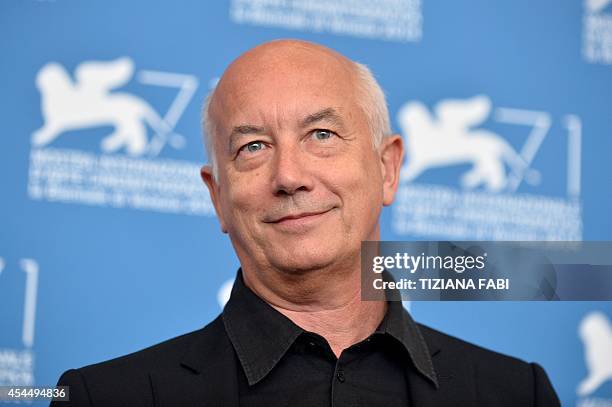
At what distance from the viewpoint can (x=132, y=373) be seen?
74.1 inches

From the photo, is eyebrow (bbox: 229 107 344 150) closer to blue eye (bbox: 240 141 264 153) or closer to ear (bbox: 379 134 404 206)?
blue eye (bbox: 240 141 264 153)

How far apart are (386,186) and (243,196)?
1.11 feet

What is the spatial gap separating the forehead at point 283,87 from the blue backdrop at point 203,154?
0.66m

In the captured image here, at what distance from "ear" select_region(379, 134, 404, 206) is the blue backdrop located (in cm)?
65

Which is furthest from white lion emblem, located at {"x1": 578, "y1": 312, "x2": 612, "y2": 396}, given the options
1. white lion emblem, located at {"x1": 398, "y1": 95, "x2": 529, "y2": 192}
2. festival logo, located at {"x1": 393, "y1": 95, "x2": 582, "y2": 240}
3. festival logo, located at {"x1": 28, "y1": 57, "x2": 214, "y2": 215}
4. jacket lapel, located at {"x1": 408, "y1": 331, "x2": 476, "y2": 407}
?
festival logo, located at {"x1": 28, "y1": 57, "x2": 214, "y2": 215}

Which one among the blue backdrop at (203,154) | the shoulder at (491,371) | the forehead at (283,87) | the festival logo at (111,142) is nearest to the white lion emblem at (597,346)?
the blue backdrop at (203,154)

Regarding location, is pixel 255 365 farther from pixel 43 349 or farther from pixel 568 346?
pixel 568 346

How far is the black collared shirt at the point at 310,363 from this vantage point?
1808mm

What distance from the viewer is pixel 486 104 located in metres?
2.81

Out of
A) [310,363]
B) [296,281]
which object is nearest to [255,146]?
[296,281]

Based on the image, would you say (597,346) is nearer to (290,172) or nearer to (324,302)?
(324,302)

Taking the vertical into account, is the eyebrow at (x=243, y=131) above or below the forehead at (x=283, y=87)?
below

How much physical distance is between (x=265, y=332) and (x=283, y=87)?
465mm

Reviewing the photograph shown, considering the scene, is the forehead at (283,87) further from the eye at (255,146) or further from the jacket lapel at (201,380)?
the jacket lapel at (201,380)
